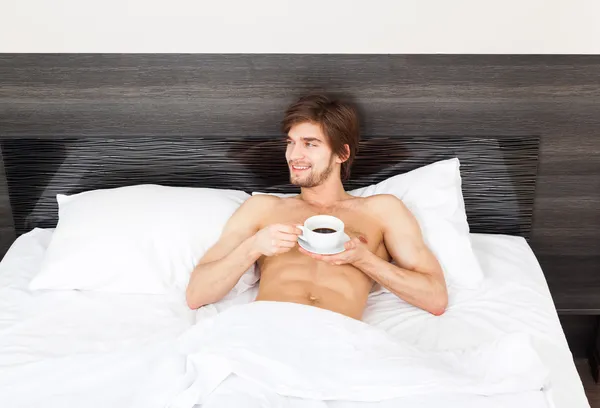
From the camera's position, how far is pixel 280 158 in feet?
8.48

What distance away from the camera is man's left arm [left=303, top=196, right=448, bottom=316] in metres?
2.08

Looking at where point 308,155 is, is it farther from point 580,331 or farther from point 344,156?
point 580,331

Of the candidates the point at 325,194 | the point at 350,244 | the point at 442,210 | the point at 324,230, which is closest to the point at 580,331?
the point at 442,210

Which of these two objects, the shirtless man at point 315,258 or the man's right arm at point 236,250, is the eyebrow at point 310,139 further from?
the man's right arm at point 236,250

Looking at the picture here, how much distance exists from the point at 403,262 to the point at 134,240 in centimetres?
89

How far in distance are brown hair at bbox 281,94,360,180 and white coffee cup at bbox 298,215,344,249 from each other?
1.61 ft

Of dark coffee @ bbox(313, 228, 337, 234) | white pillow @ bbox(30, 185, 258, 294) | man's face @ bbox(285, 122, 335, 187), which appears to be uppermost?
man's face @ bbox(285, 122, 335, 187)

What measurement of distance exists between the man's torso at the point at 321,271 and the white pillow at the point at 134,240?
151 mm

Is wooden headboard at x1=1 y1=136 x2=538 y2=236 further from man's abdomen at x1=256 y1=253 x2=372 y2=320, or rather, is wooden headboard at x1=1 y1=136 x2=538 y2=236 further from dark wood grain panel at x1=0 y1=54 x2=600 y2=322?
man's abdomen at x1=256 y1=253 x2=372 y2=320
